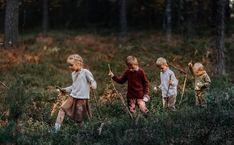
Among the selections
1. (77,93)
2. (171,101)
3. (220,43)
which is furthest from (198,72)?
(220,43)

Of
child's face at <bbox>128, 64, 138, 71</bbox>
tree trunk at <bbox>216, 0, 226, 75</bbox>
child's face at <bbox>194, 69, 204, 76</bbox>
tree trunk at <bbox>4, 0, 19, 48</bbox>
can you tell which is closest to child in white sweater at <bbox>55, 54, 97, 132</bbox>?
child's face at <bbox>128, 64, 138, 71</bbox>

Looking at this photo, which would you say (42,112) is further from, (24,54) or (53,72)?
(24,54)

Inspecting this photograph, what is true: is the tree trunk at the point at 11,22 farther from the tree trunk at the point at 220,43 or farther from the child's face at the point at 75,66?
the child's face at the point at 75,66

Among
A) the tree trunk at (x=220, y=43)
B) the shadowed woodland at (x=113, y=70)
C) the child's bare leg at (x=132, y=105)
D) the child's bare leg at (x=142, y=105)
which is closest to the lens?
the shadowed woodland at (x=113, y=70)

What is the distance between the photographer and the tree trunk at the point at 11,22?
79.2 ft

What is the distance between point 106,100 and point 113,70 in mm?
5933

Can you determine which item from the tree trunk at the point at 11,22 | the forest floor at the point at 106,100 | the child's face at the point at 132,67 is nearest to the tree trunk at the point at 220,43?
the forest floor at the point at 106,100

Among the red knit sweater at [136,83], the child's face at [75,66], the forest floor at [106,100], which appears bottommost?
the forest floor at [106,100]

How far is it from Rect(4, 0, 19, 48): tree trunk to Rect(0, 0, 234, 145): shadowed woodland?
0.14 feet

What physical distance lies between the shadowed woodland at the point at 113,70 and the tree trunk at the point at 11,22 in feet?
0.14

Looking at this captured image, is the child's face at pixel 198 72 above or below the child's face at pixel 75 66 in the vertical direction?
below

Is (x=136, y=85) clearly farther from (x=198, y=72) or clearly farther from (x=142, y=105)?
(x=198, y=72)

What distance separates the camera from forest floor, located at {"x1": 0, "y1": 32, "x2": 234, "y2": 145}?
9844 mm

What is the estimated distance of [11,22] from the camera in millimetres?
24375
